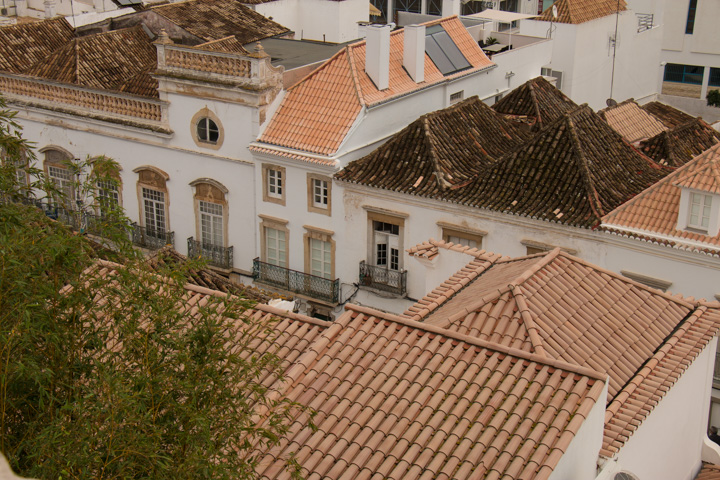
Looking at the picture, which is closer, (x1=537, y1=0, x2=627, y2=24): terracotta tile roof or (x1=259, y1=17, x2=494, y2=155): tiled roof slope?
(x1=259, y1=17, x2=494, y2=155): tiled roof slope

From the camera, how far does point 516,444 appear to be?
12.4 metres

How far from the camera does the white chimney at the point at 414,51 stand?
3133 centimetres

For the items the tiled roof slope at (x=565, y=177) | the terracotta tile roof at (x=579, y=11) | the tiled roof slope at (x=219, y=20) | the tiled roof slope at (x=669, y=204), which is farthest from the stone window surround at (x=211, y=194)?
the terracotta tile roof at (x=579, y=11)

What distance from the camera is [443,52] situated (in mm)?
34219

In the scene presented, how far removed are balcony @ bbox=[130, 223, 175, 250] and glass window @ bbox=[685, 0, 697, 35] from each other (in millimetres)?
41906

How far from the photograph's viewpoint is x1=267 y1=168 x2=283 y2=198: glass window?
30188 millimetres

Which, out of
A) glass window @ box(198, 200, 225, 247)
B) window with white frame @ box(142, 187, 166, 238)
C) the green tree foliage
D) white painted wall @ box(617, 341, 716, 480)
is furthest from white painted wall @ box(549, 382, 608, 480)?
window with white frame @ box(142, 187, 166, 238)

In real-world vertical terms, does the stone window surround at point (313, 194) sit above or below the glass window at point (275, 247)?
above

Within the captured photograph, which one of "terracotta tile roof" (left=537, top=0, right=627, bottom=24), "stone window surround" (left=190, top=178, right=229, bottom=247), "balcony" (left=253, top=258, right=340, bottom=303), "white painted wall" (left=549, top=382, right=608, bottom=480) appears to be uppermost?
"terracotta tile roof" (left=537, top=0, right=627, bottom=24)

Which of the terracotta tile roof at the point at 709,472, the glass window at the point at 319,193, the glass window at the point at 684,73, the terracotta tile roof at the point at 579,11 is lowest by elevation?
the glass window at the point at 684,73

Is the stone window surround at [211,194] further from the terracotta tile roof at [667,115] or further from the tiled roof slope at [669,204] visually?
the terracotta tile roof at [667,115]

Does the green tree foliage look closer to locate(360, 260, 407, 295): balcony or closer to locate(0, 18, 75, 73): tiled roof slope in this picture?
locate(360, 260, 407, 295): balcony

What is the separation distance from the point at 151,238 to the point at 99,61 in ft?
23.4

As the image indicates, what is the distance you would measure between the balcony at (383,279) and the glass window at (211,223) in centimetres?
547
